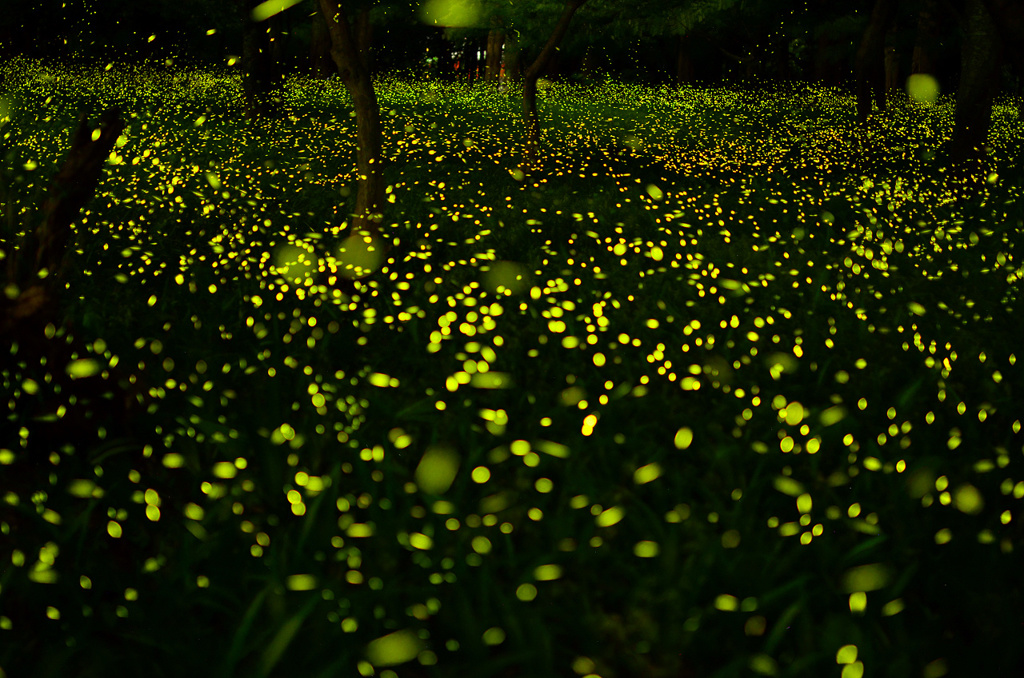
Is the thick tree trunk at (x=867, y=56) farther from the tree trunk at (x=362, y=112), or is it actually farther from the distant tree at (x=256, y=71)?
the distant tree at (x=256, y=71)

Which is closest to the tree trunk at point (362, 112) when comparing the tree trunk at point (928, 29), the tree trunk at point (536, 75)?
the tree trunk at point (536, 75)

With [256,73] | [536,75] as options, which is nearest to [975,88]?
[536,75]

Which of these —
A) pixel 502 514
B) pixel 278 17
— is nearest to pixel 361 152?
pixel 502 514

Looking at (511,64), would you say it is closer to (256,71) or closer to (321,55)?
(321,55)

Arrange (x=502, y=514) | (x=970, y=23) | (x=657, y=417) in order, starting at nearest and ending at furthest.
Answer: (x=502, y=514)
(x=657, y=417)
(x=970, y=23)

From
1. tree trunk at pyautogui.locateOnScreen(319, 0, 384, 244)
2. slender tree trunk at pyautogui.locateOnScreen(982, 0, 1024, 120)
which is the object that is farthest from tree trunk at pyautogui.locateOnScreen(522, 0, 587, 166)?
slender tree trunk at pyautogui.locateOnScreen(982, 0, 1024, 120)

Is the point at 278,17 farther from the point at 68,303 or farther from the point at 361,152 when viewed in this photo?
the point at 68,303

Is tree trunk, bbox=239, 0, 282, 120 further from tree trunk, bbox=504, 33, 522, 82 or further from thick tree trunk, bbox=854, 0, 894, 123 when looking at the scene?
thick tree trunk, bbox=854, 0, 894, 123
